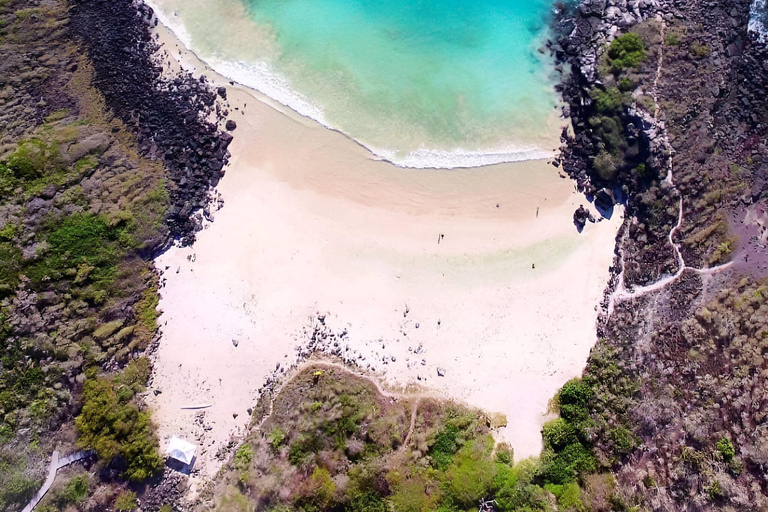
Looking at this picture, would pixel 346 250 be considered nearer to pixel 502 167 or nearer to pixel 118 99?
pixel 502 167

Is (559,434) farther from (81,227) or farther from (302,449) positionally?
(81,227)

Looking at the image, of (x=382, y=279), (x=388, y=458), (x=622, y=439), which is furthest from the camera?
(x=382, y=279)

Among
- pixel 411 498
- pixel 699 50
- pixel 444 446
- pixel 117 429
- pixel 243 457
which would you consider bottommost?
pixel 411 498

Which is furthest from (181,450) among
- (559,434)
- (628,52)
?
(628,52)

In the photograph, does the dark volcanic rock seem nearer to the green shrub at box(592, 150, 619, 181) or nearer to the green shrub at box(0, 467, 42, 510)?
the green shrub at box(0, 467, 42, 510)

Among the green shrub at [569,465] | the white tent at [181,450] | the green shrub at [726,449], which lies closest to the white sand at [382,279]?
the white tent at [181,450]

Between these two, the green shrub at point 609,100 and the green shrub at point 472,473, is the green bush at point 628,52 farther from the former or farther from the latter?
the green shrub at point 472,473

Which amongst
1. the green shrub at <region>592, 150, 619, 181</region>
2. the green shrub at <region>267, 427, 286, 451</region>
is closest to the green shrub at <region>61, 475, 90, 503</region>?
the green shrub at <region>267, 427, 286, 451</region>
